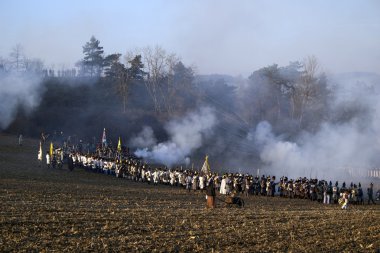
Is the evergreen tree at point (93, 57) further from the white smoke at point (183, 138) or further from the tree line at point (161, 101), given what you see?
the white smoke at point (183, 138)

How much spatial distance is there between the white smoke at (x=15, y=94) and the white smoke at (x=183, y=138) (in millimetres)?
18775

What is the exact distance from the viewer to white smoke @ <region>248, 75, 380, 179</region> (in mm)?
46438

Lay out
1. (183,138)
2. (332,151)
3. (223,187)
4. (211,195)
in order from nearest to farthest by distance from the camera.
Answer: (211,195), (223,187), (332,151), (183,138)

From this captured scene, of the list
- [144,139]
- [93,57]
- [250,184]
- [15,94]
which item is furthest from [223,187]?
[93,57]

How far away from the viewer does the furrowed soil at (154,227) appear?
12.3 metres

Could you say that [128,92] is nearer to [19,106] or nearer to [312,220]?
[19,106]

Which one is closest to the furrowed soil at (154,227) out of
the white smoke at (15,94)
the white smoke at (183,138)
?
the white smoke at (183,138)

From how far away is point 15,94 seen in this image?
6625cm

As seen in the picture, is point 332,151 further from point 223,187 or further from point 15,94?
point 15,94

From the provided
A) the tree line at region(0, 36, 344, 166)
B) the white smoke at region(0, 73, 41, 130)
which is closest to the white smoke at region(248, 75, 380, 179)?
the tree line at region(0, 36, 344, 166)

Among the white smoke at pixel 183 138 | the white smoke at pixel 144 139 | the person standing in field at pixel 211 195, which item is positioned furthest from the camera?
the white smoke at pixel 144 139

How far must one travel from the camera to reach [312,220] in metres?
18.7

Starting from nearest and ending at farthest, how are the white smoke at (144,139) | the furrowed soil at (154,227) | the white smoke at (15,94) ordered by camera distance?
the furrowed soil at (154,227) → the white smoke at (144,139) → the white smoke at (15,94)

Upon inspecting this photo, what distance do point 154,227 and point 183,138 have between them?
48421 millimetres
